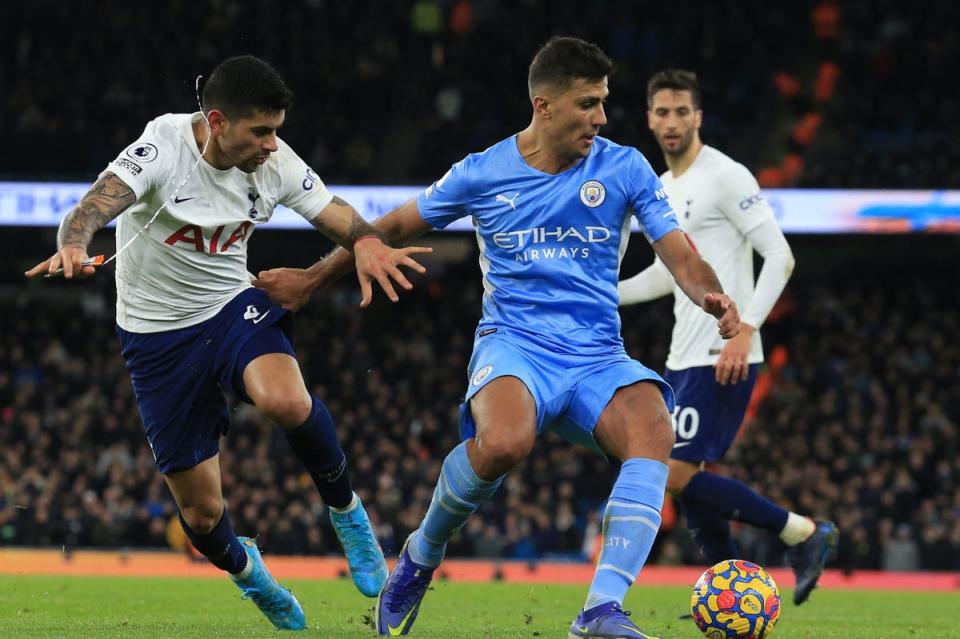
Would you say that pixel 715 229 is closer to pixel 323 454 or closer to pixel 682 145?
pixel 682 145

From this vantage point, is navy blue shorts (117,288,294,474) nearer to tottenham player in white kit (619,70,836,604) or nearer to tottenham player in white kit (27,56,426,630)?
tottenham player in white kit (27,56,426,630)

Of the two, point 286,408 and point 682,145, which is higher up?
point 682,145

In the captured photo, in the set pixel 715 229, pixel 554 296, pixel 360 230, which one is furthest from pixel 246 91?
pixel 715 229

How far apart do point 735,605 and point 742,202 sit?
10.8ft

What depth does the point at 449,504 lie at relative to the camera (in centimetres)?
626

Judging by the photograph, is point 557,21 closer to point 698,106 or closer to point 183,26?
point 183,26

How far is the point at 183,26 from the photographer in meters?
25.3

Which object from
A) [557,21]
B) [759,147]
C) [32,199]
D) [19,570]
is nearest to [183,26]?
[32,199]

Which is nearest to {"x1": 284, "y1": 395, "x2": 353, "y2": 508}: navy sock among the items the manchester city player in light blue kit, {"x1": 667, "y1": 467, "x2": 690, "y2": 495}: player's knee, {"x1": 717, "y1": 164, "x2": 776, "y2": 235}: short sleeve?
the manchester city player in light blue kit

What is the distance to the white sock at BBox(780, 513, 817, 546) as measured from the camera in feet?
29.7

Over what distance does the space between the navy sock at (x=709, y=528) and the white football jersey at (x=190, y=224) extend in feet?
10.4

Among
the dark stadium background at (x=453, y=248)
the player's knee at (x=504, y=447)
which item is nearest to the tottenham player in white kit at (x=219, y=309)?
the player's knee at (x=504, y=447)

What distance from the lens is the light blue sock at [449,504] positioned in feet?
20.2

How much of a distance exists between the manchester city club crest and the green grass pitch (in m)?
2.02
